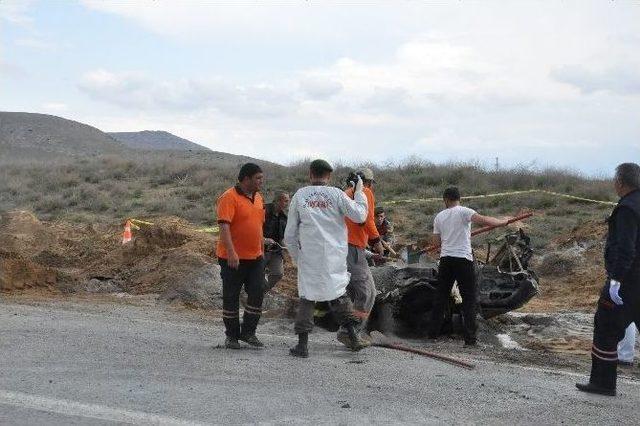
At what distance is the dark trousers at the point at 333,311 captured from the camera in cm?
794

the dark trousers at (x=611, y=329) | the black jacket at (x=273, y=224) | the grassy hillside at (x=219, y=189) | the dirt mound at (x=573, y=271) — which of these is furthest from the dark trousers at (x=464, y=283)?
the grassy hillside at (x=219, y=189)

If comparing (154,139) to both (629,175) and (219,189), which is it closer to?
(219,189)

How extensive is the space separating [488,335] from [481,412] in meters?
4.49

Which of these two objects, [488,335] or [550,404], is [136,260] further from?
[550,404]

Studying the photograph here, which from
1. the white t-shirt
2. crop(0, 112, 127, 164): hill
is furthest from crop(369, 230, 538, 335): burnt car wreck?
crop(0, 112, 127, 164): hill

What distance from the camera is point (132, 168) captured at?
1522 inches

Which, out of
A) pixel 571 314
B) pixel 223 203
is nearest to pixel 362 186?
pixel 223 203

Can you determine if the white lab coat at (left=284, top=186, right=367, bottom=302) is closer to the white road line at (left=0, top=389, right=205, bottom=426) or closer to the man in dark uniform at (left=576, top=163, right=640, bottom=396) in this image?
the man in dark uniform at (left=576, top=163, right=640, bottom=396)

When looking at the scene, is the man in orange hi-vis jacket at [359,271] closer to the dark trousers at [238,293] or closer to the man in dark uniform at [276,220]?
the dark trousers at [238,293]

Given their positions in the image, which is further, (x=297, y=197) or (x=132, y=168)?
(x=132, y=168)

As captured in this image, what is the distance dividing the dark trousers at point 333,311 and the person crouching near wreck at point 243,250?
1.84 feet

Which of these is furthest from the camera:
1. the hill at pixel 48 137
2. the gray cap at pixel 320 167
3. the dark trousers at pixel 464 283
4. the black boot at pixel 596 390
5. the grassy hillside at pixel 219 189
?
the hill at pixel 48 137

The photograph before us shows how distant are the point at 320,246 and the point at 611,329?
2621 mm

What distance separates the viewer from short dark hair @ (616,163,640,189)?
686cm
